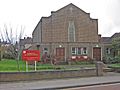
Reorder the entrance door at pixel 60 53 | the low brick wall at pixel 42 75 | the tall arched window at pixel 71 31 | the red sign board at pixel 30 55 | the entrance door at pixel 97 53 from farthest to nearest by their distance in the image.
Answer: the tall arched window at pixel 71 31 → the entrance door at pixel 97 53 → the entrance door at pixel 60 53 → the red sign board at pixel 30 55 → the low brick wall at pixel 42 75

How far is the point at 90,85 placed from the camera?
2330cm

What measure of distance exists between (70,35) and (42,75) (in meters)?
36.6

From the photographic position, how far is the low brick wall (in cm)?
2447

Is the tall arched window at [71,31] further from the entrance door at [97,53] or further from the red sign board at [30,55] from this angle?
the red sign board at [30,55]

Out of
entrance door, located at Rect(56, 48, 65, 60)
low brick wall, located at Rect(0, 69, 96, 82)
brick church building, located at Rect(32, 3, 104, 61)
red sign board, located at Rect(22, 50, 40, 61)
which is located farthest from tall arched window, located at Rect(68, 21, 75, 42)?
red sign board, located at Rect(22, 50, 40, 61)

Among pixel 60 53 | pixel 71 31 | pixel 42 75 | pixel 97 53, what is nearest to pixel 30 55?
pixel 42 75

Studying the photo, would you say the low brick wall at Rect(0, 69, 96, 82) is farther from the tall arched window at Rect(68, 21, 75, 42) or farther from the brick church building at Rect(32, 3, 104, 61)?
the tall arched window at Rect(68, 21, 75, 42)

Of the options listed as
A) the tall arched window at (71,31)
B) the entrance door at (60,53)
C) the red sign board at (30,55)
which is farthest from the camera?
the tall arched window at (71,31)

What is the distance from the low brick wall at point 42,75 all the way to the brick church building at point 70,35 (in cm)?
2820

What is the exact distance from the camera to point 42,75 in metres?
26.8

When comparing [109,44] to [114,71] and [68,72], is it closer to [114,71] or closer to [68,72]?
[114,71]

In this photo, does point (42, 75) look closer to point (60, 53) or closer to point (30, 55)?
point (30, 55)

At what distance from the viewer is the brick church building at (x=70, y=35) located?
59469 millimetres

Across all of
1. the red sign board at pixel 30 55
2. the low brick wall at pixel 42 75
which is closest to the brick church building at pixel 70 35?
the low brick wall at pixel 42 75
